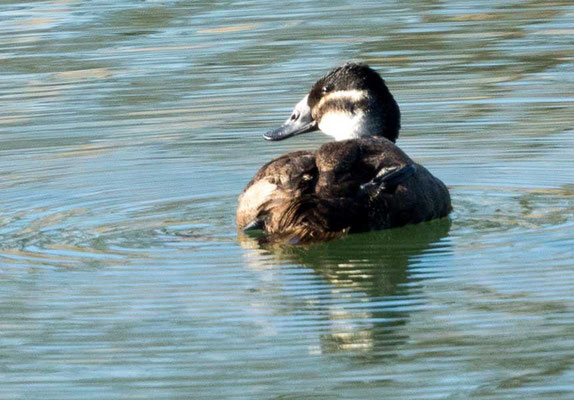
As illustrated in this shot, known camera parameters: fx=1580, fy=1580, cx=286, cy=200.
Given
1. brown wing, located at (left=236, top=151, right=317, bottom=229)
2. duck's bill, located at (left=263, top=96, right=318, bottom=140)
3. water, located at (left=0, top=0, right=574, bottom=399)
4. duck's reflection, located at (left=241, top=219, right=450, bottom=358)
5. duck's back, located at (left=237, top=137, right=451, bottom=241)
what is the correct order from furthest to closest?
duck's bill, located at (left=263, top=96, right=318, bottom=140) < brown wing, located at (left=236, top=151, right=317, bottom=229) < duck's back, located at (left=237, top=137, right=451, bottom=241) < duck's reflection, located at (left=241, top=219, right=450, bottom=358) < water, located at (left=0, top=0, right=574, bottom=399)

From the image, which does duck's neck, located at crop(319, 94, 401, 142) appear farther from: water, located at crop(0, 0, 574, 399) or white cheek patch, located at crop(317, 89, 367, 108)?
water, located at crop(0, 0, 574, 399)

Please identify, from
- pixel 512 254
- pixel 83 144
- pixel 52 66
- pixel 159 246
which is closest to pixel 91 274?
pixel 159 246

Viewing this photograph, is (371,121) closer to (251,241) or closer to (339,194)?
(251,241)

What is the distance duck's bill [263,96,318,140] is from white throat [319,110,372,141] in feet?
0.68

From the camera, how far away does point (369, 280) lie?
26.3 ft

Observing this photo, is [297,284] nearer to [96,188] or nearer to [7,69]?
[96,188]

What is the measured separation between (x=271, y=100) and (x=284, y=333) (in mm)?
6744

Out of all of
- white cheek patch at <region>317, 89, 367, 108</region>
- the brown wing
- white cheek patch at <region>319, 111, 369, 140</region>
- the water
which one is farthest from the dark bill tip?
the brown wing

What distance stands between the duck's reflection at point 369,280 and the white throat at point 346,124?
1.25 metres

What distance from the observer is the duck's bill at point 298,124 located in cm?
1088

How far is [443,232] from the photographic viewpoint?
356 inches

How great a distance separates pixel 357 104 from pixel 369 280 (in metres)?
2.56

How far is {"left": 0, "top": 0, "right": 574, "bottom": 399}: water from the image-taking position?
656 centimetres

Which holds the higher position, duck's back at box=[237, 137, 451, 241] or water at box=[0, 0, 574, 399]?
duck's back at box=[237, 137, 451, 241]
